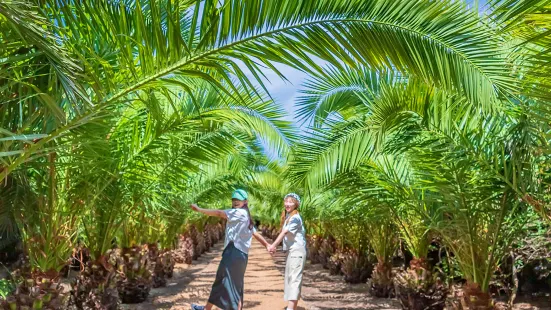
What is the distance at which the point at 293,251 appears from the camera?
649cm

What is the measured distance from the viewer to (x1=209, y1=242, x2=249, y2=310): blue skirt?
5.62 metres

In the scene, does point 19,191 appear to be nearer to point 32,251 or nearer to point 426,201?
point 32,251

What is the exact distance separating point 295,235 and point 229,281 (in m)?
1.17

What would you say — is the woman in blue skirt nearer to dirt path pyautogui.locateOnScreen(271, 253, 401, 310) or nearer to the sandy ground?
the sandy ground

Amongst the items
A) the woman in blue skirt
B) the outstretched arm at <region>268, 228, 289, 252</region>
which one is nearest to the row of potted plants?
the woman in blue skirt

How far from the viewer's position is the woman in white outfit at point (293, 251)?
20.7ft

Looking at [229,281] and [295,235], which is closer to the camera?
[229,281]

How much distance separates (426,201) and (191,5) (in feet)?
12.5

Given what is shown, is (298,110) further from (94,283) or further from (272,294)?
(272,294)

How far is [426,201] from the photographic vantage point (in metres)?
6.32

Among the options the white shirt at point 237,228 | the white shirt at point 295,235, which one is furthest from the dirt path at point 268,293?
the white shirt at point 237,228

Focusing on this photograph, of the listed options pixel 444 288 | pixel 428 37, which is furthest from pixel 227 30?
pixel 444 288

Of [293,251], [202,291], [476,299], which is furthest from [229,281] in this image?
[202,291]

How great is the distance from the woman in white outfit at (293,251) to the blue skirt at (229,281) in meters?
0.75
